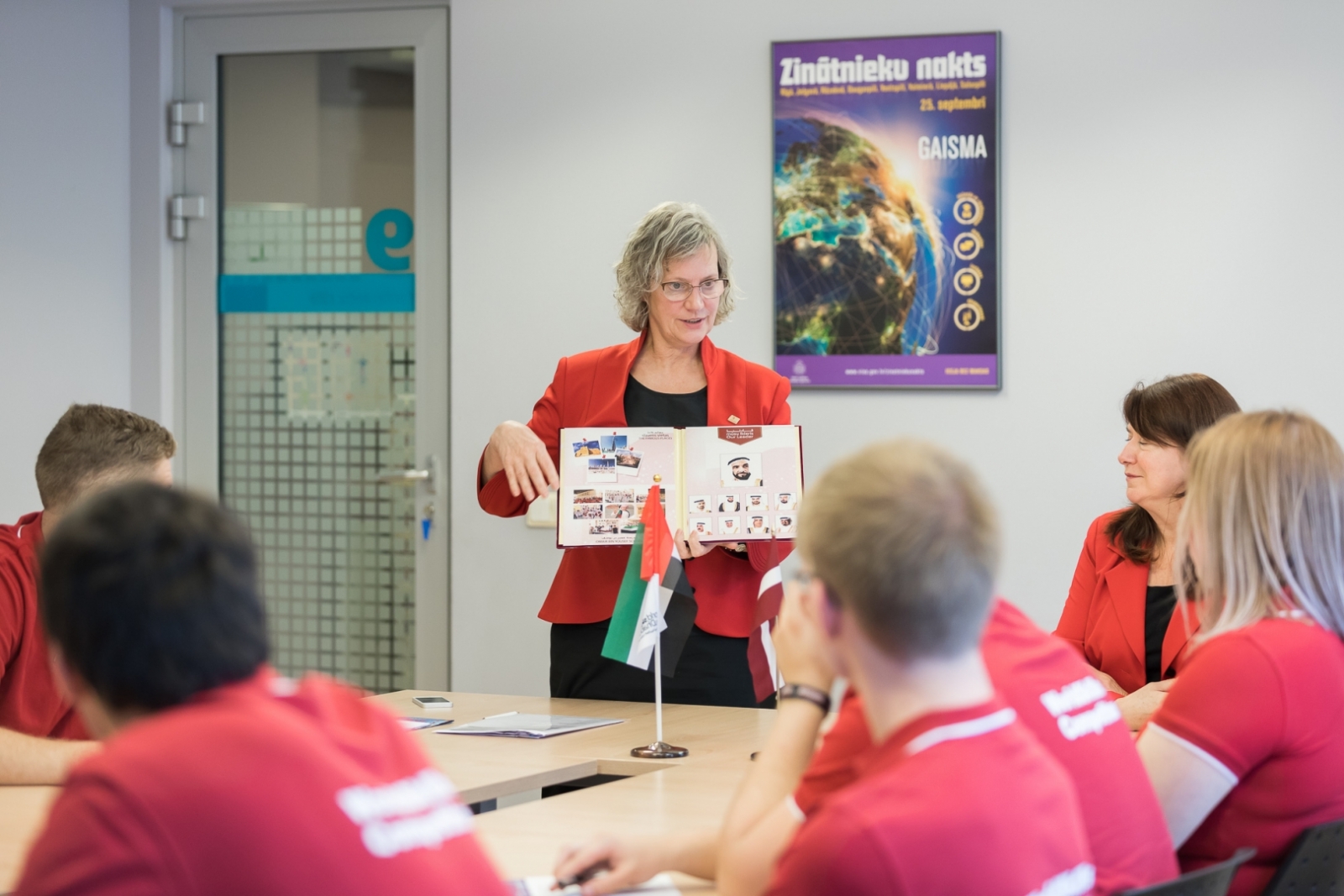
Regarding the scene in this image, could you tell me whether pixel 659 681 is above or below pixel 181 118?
below

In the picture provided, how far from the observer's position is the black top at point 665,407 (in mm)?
3000

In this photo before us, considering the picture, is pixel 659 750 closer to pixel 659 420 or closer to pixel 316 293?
pixel 659 420

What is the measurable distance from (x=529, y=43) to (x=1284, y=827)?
3554 mm

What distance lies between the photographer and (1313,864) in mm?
1659

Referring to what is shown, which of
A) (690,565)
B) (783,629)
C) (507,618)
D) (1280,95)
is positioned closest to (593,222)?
(507,618)

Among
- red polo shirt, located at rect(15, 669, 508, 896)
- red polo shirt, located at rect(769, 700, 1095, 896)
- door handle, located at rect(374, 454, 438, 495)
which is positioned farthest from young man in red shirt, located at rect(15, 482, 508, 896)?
door handle, located at rect(374, 454, 438, 495)

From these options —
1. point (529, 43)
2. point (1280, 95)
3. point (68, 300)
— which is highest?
point (529, 43)

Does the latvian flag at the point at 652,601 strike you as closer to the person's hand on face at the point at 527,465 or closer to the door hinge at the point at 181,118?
the person's hand on face at the point at 527,465

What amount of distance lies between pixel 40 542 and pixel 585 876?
123cm

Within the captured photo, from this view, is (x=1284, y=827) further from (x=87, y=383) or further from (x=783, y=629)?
(x=87, y=383)

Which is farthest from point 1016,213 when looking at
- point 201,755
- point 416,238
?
point 201,755

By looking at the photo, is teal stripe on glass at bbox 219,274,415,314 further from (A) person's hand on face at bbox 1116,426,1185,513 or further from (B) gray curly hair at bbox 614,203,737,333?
(A) person's hand on face at bbox 1116,426,1185,513

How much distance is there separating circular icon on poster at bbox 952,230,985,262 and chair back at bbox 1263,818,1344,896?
263 cm

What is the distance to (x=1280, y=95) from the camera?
3.85m
